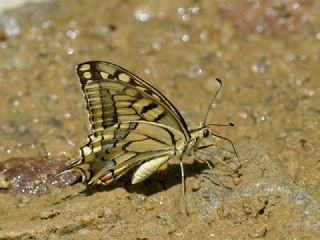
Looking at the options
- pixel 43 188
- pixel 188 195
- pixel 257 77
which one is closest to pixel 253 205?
pixel 188 195

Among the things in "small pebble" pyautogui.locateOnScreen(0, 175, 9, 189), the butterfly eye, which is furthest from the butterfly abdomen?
"small pebble" pyautogui.locateOnScreen(0, 175, 9, 189)

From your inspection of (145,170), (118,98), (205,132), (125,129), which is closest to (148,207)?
(145,170)

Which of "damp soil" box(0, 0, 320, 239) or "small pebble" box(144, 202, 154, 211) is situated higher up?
"damp soil" box(0, 0, 320, 239)

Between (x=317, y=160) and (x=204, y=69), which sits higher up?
(x=204, y=69)

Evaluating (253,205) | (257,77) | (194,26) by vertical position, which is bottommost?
(253,205)

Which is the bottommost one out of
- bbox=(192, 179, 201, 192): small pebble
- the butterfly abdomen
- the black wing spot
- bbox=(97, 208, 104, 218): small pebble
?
bbox=(97, 208, 104, 218): small pebble

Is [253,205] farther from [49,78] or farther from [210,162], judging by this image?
[49,78]

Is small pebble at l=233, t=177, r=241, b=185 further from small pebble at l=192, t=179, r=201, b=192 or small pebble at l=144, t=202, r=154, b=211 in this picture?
small pebble at l=144, t=202, r=154, b=211

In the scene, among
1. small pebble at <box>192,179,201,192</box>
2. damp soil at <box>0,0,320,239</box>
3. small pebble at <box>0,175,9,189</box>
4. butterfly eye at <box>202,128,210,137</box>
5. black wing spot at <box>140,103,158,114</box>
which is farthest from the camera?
small pebble at <box>0,175,9,189</box>

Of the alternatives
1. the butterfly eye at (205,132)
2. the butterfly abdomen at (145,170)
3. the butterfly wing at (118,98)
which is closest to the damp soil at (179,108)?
the butterfly abdomen at (145,170)
